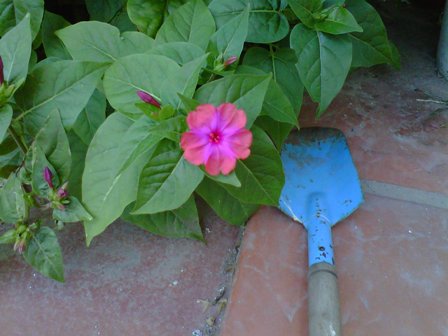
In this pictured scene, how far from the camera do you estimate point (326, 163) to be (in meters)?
1.21

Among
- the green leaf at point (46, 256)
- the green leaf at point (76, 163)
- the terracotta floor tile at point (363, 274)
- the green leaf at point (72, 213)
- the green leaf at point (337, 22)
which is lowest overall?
the terracotta floor tile at point (363, 274)

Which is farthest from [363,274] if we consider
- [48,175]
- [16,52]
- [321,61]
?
[16,52]

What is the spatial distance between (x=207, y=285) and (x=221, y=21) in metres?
0.54

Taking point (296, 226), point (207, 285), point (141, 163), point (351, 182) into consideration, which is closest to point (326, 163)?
point (351, 182)

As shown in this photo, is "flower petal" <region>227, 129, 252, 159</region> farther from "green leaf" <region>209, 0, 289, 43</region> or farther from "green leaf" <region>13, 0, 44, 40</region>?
"green leaf" <region>13, 0, 44, 40</region>

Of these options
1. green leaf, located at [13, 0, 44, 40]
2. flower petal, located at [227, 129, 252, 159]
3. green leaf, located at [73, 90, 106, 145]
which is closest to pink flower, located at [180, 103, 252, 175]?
flower petal, located at [227, 129, 252, 159]

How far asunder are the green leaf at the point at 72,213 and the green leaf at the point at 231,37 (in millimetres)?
370

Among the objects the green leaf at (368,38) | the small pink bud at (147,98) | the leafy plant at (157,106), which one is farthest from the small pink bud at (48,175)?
the green leaf at (368,38)

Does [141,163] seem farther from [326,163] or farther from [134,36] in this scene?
[326,163]

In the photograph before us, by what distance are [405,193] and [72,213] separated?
2.49ft

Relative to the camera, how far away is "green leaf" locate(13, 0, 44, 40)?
101cm

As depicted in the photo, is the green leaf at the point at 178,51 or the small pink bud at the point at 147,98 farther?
the green leaf at the point at 178,51

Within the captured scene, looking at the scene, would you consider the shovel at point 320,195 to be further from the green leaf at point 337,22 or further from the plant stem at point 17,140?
the plant stem at point 17,140

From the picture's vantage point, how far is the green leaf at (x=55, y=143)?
0.88m
